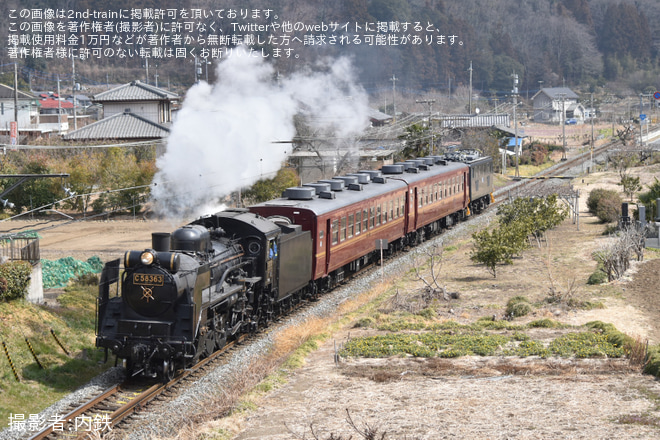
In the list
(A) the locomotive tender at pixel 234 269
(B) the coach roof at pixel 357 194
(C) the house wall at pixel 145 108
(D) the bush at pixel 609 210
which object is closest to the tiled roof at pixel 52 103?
(C) the house wall at pixel 145 108

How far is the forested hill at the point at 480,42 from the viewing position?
140 metres

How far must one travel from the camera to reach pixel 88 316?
23500mm

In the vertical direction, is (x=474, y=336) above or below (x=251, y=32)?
below

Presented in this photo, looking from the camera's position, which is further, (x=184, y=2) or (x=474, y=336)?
(x=184, y=2)

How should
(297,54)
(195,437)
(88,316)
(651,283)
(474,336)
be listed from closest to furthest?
(195,437), (474,336), (88,316), (651,283), (297,54)

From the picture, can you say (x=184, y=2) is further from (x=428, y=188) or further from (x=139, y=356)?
(x=139, y=356)

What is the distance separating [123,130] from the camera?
64.1 meters

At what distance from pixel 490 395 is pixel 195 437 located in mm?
5804

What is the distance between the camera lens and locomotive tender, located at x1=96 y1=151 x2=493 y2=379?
1666cm

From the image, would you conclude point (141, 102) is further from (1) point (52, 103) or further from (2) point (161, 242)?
(2) point (161, 242)

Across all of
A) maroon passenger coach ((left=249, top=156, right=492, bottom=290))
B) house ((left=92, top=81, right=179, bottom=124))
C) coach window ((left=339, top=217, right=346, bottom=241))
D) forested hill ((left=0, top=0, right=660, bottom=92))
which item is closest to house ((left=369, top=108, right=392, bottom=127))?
house ((left=92, top=81, right=179, bottom=124))

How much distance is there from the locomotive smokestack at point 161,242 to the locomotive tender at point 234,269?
→ 0.03m

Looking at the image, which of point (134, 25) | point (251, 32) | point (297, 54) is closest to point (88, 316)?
point (297, 54)

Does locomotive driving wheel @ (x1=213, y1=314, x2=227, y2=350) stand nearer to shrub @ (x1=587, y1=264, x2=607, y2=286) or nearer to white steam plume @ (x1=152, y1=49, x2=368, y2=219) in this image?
white steam plume @ (x1=152, y1=49, x2=368, y2=219)
